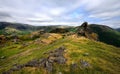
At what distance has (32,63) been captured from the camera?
424 ft

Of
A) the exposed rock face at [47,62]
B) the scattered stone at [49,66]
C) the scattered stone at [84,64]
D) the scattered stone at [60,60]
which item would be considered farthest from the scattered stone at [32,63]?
the scattered stone at [84,64]

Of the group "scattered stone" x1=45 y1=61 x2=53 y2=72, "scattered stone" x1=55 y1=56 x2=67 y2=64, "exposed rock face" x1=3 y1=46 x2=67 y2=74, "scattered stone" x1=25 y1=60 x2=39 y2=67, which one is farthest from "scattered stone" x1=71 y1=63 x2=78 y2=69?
"scattered stone" x1=25 y1=60 x2=39 y2=67

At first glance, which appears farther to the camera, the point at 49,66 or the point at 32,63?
the point at 32,63

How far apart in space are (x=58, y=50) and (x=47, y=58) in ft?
47.0

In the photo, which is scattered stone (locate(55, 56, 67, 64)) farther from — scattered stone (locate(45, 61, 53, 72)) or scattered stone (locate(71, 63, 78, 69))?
scattered stone (locate(71, 63, 78, 69))

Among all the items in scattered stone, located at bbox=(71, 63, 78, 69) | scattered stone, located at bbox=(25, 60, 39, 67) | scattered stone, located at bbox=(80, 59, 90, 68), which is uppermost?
scattered stone, located at bbox=(80, 59, 90, 68)

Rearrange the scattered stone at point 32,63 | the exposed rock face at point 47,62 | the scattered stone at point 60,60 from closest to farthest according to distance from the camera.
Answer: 1. the exposed rock face at point 47,62
2. the scattered stone at point 60,60
3. the scattered stone at point 32,63

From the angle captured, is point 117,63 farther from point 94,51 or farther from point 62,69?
point 62,69

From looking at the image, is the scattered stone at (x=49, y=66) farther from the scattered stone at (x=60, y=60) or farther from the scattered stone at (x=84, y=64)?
the scattered stone at (x=84, y=64)

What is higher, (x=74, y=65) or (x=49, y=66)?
(x=74, y=65)

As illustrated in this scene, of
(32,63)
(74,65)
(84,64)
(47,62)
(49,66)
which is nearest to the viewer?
(74,65)

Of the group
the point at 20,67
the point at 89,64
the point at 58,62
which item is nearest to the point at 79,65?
the point at 89,64

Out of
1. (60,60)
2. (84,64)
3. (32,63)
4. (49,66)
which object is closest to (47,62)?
(49,66)

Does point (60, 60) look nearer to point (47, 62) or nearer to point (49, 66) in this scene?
point (47, 62)
